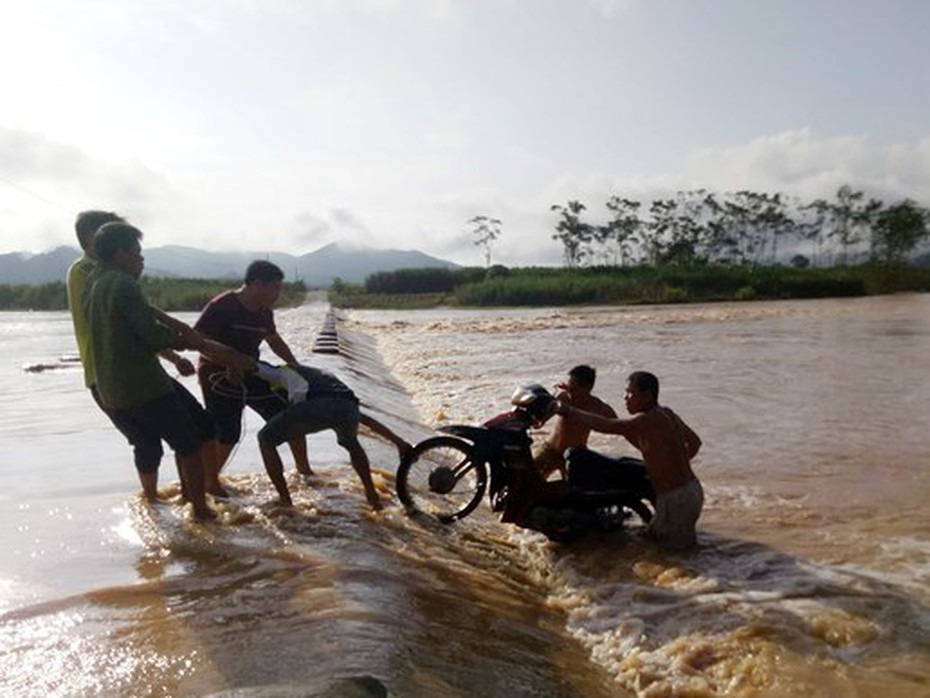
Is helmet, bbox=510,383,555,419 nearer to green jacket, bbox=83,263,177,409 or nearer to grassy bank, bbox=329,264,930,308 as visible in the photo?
green jacket, bbox=83,263,177,409

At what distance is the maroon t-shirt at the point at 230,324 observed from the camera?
5695mm

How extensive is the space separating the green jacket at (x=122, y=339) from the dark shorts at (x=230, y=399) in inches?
32.7

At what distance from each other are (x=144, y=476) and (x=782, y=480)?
565 centimetres

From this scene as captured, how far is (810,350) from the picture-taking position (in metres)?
20.9

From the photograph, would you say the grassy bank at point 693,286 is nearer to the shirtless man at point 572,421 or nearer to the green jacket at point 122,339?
the shirtless man at point 572,421

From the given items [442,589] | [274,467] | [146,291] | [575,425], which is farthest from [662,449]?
[146,291]

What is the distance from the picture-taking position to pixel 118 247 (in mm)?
4809

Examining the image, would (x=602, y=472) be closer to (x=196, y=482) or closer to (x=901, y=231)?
(x=196, y=482)

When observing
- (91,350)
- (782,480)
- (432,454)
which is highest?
(91,350)

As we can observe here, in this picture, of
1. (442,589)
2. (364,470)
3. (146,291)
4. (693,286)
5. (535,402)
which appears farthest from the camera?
(693,286)

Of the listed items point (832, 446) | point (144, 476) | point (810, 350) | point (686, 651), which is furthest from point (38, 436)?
point (810, 350)

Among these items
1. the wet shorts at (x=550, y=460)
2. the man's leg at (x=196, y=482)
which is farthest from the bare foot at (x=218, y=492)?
the wet shorts at (x=550, y=460)

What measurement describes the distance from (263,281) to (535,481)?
2276 mm

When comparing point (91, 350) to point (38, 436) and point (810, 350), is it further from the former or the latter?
point (810, 350)
